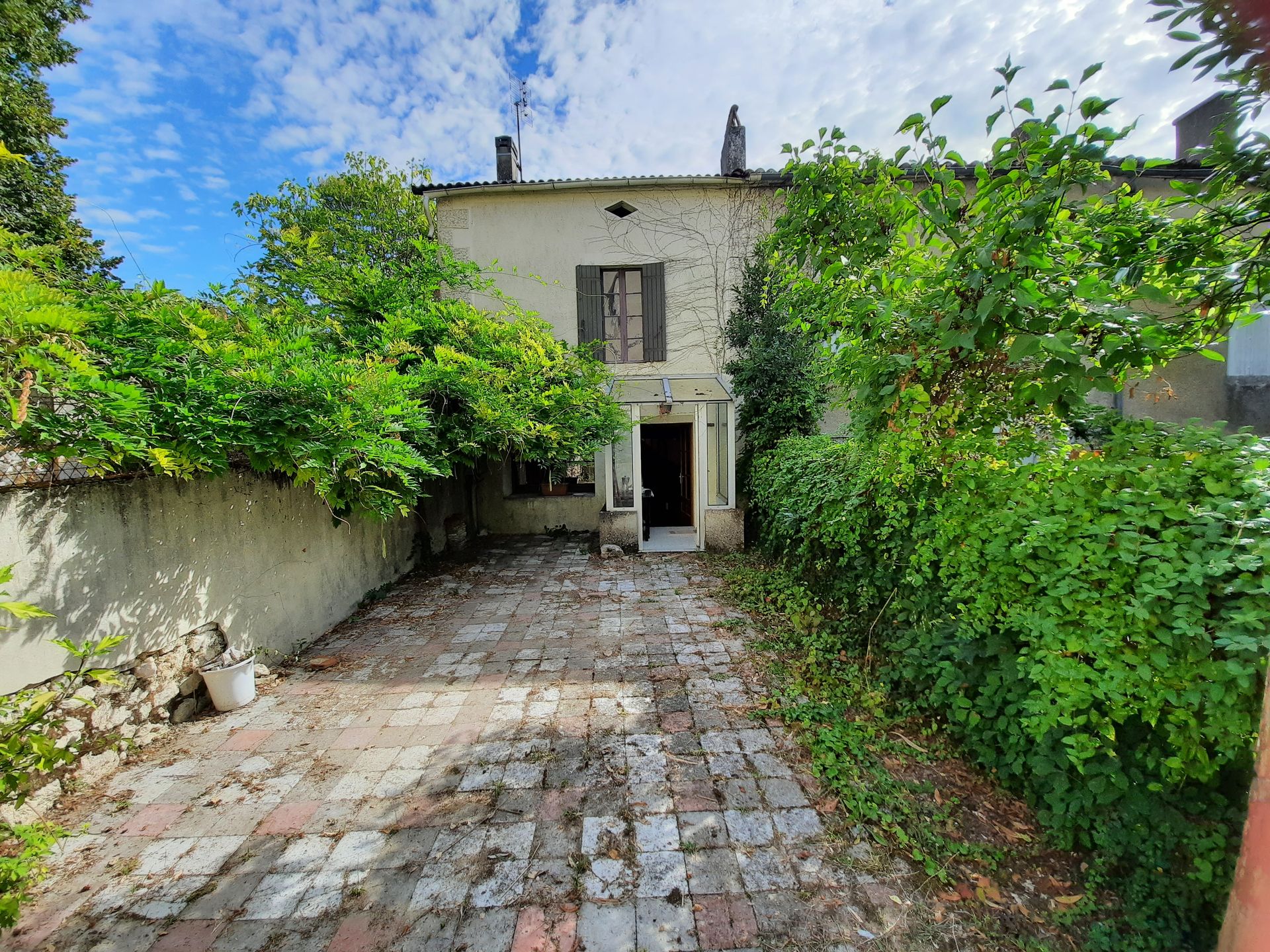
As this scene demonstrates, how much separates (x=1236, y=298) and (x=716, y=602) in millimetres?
4686

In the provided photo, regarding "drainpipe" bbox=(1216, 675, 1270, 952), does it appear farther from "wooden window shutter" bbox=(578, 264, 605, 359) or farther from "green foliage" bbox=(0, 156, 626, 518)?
"wooden window shutter" bbox=(578, 264, 605, 359)

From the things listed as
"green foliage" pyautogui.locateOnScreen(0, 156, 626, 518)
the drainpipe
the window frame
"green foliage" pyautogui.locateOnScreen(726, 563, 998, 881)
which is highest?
the window frame

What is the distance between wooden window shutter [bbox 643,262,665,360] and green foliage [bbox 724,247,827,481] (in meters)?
1.59

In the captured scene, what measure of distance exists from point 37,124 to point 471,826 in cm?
1783

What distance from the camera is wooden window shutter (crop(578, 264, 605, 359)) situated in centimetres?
950

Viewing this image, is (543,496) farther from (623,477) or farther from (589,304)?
(589,304)

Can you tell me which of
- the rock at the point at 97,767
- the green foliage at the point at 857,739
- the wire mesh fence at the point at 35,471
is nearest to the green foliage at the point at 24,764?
the rock at the point at 97,767

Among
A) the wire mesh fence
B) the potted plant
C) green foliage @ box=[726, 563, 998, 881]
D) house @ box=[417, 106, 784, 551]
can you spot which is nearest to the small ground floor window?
the potted plant

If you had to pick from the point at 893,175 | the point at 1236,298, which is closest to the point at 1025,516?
the point at 1236,298

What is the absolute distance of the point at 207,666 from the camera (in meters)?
3.72

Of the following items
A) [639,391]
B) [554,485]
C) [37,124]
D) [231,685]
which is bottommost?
[231,685]

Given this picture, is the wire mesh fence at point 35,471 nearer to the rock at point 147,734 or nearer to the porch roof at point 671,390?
the rock at point 147,734

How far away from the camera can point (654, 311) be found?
375 inches

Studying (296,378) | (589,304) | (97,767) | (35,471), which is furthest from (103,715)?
(589,304)
